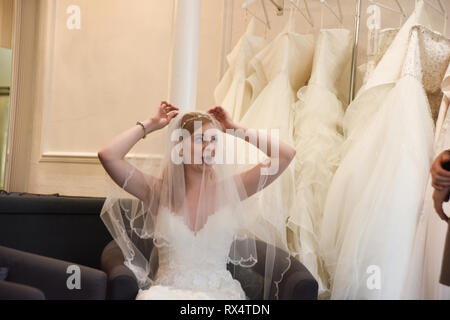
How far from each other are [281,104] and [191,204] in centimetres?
84

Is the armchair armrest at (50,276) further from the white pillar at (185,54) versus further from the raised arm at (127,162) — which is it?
the white pillar at (185,54)

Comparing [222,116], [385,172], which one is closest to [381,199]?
[385,172]

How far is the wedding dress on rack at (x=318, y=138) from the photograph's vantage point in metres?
2.10

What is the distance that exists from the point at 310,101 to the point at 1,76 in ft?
14.2

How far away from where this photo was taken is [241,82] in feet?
9.34

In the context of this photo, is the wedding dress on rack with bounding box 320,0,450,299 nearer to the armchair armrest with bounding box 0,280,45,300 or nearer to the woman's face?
the woman's face

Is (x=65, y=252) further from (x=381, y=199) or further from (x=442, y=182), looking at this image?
(x=442, y=182)

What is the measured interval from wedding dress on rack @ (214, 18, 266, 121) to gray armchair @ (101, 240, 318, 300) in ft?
3.05

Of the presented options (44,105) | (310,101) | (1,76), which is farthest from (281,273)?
(1,76)

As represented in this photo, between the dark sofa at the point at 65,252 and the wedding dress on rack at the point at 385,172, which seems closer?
the dark sofa at the point at 65,252

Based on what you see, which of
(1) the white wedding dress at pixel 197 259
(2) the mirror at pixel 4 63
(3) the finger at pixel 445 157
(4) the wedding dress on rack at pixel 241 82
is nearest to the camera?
(3) the finger at pixel 445 157

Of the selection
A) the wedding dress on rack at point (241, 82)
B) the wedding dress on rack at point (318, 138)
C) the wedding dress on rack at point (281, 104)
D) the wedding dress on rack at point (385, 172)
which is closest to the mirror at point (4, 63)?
the wedding dress on rack at point (241, 82)
